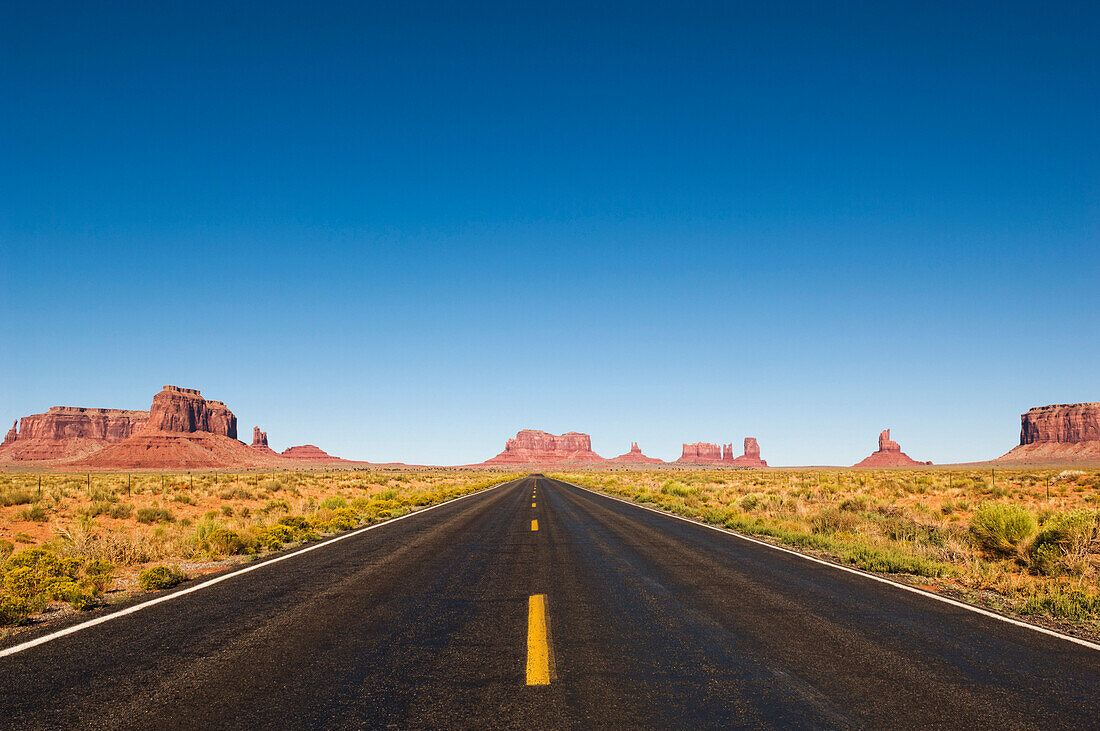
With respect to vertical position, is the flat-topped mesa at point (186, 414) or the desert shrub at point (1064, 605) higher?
the flat-topped mesa at point (186, 414)

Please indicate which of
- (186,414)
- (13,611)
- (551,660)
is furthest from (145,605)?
(186,414)

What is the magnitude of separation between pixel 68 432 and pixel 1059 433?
305 m

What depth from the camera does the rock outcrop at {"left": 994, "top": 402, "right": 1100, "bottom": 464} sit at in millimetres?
155875

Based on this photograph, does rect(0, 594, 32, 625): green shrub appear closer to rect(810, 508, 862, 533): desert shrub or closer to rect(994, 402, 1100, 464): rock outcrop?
rect(810, 508, 862, 533): desert shrub

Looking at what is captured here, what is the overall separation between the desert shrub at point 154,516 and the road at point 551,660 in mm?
16689

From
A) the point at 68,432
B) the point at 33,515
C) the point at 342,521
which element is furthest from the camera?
the point at 68,432

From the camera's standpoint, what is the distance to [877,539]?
1302 cm

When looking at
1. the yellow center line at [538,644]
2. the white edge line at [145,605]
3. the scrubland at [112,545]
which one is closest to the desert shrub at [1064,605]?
the yellow center line at [538,644]

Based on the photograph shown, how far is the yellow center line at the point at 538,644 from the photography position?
4461mm

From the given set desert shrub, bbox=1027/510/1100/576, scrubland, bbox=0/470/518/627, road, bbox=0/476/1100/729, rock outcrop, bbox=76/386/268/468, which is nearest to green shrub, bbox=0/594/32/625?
scrubland, bbox=0/470/518/627

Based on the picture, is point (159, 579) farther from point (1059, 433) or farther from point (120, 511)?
point (1059, 433)

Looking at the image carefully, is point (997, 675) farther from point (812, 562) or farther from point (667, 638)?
point (812, 562)

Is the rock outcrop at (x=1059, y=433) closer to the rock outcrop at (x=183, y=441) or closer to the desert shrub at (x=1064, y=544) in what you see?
the desert shrub at (x=1064, y=544)

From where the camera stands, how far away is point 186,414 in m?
162
